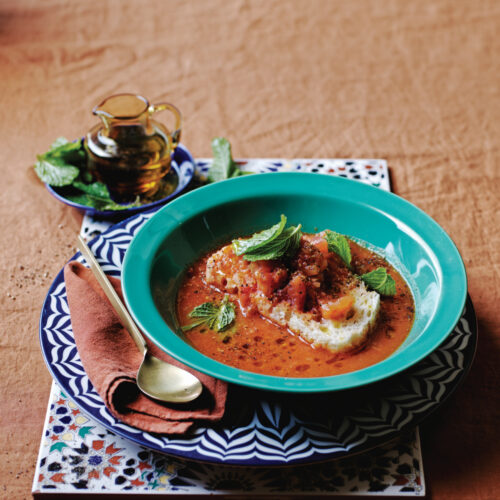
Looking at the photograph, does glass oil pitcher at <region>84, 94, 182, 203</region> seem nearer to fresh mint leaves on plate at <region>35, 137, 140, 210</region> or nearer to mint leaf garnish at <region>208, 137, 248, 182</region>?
fresh mint leaves on plate at <region>35, 137, 140, 210</region>

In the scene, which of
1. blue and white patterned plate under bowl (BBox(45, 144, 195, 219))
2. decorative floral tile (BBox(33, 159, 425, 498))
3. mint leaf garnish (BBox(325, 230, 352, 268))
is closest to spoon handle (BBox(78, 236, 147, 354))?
decorative floral tile (BBox(33, 159, 425, 498))

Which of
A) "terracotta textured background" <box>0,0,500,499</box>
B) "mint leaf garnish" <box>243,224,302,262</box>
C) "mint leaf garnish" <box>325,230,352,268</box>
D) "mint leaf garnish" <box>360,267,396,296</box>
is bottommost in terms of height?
"terracotta textured background" <box>0,0,500,499</box>

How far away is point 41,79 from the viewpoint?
4078 millimetres

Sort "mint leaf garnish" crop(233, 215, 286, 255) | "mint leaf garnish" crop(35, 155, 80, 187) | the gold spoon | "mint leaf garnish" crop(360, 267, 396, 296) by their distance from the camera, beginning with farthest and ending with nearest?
1. "mint leaf garnish" crop(35, 155, 80, 187)
2. "mint leaf garnish" crop(360, 267, 396, 296)
3. "mint leaf garnish" crop(233, 215, 286, 255)
4. the gold spoon

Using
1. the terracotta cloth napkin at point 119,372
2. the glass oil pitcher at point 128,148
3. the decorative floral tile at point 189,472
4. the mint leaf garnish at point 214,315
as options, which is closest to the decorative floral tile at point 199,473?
the decorative floral tile at point 189,472

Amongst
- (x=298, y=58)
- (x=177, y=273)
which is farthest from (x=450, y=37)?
(x=177, y=273)

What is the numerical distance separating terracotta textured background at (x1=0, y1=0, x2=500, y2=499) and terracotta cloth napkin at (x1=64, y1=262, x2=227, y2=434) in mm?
305

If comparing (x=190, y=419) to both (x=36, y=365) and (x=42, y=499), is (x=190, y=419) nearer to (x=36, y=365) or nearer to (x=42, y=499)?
(x=42, y=499)

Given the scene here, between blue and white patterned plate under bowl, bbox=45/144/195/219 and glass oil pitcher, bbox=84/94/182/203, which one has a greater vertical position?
glass oil pitcher, bbox=84/94/182/203

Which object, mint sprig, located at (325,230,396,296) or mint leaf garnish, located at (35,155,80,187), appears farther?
mint leaf garnish, located at (35,155,80,187)

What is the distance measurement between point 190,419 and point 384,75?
2.97 metres

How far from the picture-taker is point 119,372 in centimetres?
194

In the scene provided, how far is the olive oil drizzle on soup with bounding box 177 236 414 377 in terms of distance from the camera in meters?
2.01

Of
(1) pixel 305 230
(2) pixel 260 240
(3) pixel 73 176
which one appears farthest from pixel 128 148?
(2) pixel 260 240
